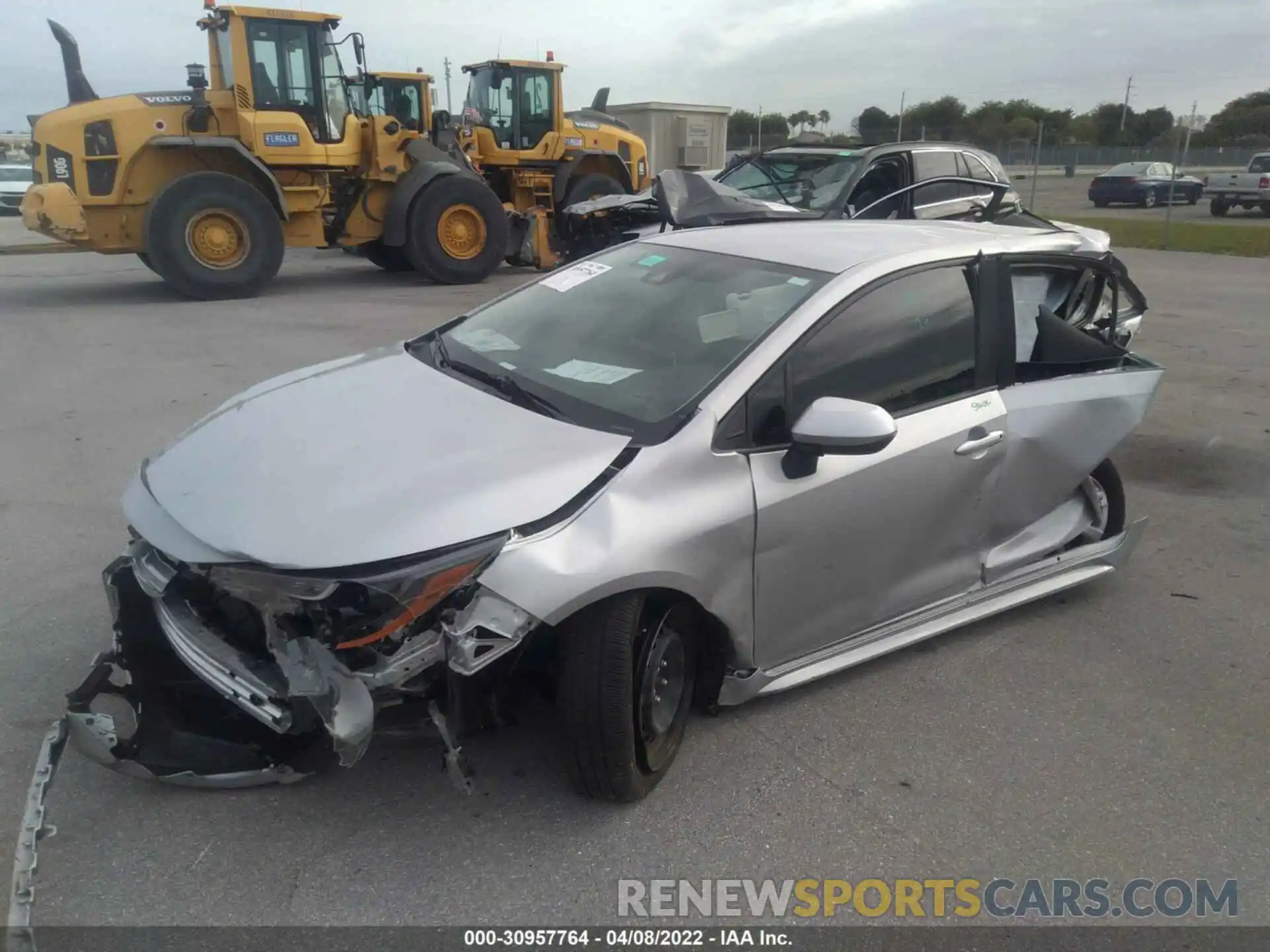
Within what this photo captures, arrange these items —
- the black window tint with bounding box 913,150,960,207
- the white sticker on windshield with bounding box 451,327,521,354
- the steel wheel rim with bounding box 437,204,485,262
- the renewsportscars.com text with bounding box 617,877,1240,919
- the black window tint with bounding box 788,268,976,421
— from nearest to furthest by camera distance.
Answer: the renewsportscars.com text with bounding box 617,877,1240,919, the black window tint with bounding box 788,268,976,421, the white sticker on windshield with bounding box 451,327,521,354, the black window tint with bounding box 913,150,960,207, the steel wheel rim with bounding box 437,204,485,262

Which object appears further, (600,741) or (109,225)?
(109,225)

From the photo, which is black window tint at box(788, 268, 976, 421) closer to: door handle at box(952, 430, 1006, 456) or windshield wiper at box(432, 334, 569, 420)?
door handle at box(952, 430, 1006, 456)

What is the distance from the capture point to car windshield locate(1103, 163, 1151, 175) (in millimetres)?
30094

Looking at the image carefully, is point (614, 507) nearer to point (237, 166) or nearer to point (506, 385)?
point (506, 385)

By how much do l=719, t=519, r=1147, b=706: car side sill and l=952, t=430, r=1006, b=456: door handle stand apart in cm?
55

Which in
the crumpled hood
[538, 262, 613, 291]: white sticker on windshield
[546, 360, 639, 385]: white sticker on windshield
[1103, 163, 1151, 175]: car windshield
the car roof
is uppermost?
[1103, 163, 1151, 175]: car windshield

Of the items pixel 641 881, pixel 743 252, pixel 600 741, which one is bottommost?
pixel 641 881

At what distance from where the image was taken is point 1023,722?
3391 millimetres

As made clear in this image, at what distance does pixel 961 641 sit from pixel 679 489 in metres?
1.72

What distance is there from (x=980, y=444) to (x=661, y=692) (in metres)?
1.47

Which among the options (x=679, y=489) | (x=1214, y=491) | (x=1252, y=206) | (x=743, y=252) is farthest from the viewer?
(x=1252, y=206)

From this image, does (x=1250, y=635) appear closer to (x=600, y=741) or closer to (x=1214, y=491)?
(x=1214, y=491)

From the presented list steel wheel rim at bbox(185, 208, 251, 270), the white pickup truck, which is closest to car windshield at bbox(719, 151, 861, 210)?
steel wheel rim at bbox(185, 208, 251, 270)
